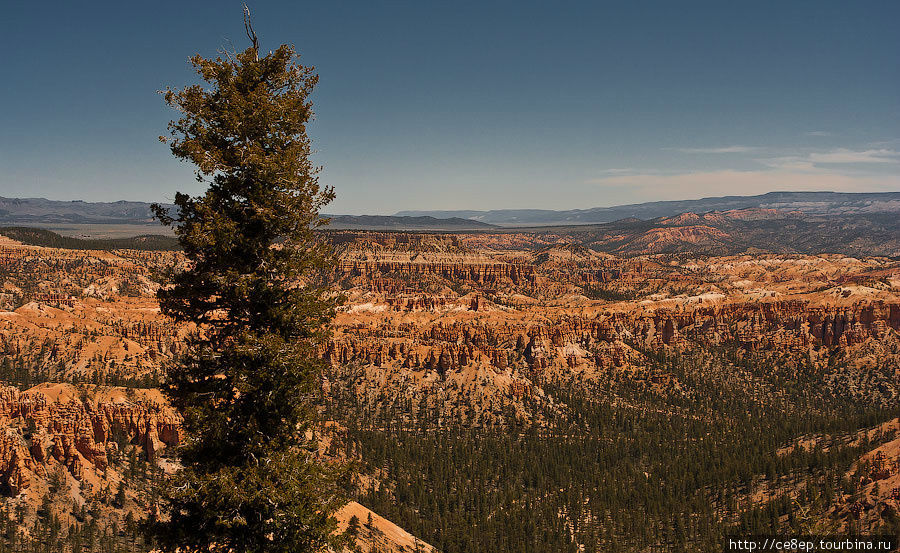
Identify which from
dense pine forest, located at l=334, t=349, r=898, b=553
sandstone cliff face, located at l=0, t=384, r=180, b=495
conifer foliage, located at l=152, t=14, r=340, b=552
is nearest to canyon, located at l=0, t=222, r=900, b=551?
sandstone cliff face, located at l=0, t=384, r=180, b=495

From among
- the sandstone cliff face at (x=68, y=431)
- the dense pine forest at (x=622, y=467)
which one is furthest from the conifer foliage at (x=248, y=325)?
the dense pine forest at (x=622, y=467)

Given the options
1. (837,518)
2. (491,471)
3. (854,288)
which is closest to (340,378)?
(491,471)

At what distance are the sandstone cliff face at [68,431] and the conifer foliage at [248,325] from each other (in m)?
44.0

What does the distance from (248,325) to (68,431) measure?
54.0m

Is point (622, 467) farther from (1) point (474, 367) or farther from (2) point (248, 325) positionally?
(2) point (248, 325)

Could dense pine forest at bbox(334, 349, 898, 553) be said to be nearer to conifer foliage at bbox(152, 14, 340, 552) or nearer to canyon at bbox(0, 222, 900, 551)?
canyon at bbox(0, 222, 900, 551)

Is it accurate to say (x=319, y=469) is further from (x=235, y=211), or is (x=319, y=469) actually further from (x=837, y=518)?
(x=837, y=518)

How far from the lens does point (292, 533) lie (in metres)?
15.3

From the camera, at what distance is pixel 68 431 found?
187 ft

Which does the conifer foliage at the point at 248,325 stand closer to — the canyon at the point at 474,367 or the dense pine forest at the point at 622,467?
the canyon at the point at 474,367

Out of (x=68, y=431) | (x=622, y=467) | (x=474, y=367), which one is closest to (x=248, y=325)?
(x=68, y=431)

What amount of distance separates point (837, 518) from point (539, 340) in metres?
109

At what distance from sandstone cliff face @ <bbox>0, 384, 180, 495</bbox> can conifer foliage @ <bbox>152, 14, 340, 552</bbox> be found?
144ft

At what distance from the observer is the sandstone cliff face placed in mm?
52125
